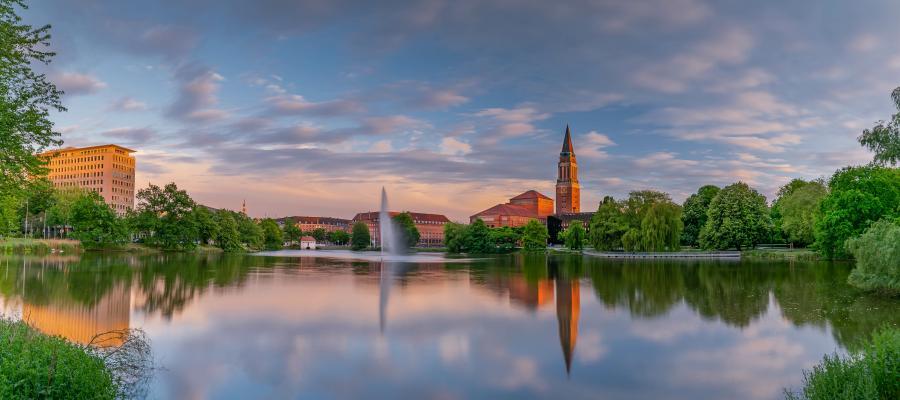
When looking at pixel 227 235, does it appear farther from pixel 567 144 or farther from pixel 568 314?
pixel 567 144

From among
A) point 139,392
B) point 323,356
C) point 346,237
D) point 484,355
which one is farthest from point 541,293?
point 346,237

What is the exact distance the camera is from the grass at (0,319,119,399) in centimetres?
835

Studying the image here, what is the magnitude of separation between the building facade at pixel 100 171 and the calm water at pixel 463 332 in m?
160

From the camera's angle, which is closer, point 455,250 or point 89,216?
point 89,216

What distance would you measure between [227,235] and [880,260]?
8139 centimetres

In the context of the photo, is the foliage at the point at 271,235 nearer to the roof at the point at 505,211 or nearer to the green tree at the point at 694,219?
the green tree at the point at 694,219

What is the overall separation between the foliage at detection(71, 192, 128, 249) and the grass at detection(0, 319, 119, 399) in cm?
6843

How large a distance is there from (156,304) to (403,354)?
14.2 m

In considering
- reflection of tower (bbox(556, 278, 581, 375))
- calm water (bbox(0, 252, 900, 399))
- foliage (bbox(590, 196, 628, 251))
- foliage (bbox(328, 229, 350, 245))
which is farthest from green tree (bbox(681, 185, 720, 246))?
foliage (bbox(328, 229, 350, 245))

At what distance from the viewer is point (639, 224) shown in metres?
72.1

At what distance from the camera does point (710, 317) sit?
22141 millimetres

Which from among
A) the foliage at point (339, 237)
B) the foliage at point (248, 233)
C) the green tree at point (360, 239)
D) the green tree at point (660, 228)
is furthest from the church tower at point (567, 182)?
the green tree at point (660, 228)

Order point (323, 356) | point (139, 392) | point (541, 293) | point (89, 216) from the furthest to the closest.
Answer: point (89, 216) → point (541, 293) → point (323, 356) → point (139, 392)

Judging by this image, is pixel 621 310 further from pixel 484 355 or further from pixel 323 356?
pixel 323 356
